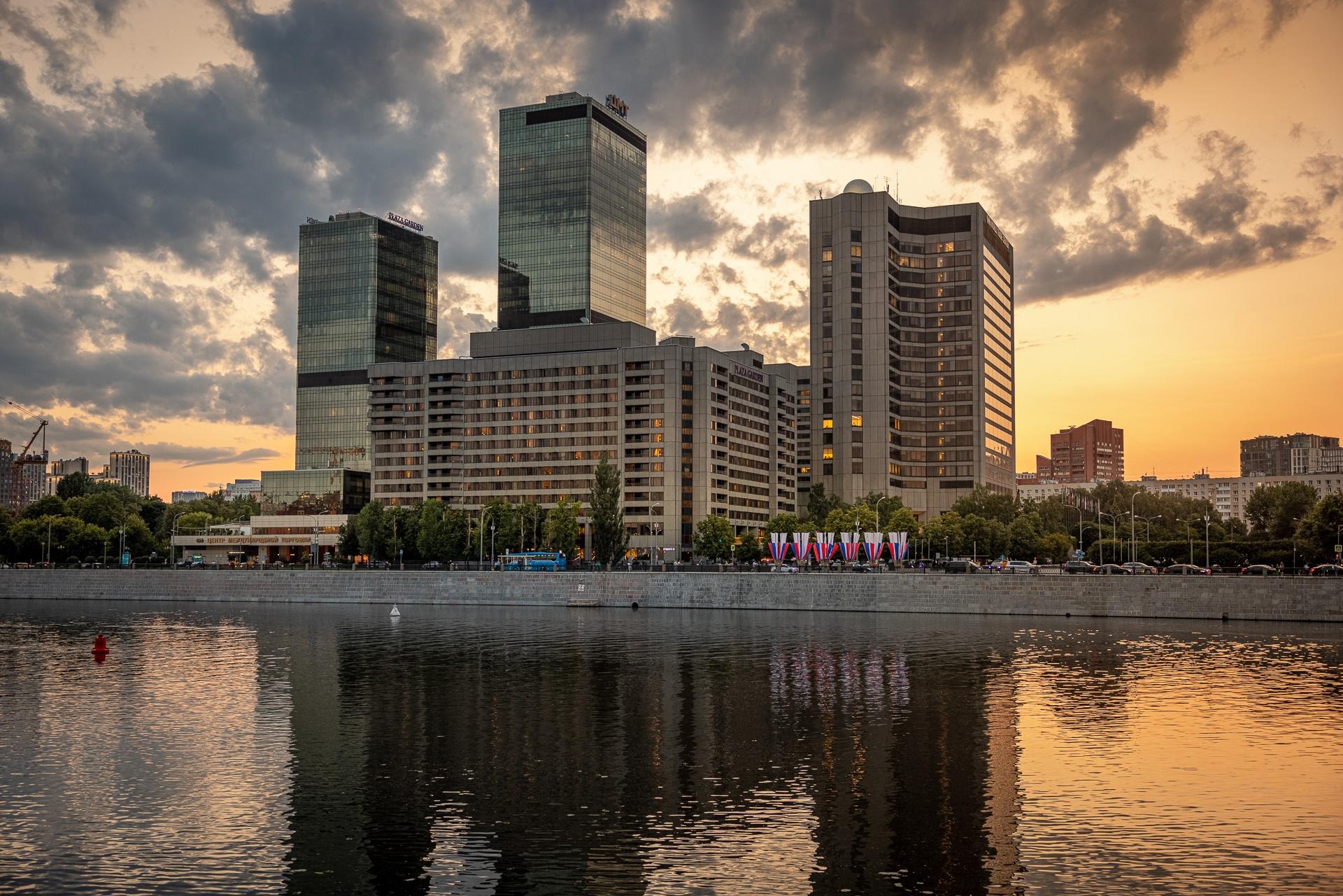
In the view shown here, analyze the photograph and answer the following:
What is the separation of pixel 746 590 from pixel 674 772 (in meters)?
100

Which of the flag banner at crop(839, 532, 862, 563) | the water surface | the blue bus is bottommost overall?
the water surface

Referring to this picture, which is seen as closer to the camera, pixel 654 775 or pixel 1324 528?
pixel 654 775

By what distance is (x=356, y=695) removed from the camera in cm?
6638

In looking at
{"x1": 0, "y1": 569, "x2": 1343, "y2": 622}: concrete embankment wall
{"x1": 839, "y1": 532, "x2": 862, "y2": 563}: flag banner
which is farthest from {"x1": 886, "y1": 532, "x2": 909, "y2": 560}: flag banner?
{"x1": 0, "y1": 569, "x2": 1343, "y2": 622}: concrete embankment wall

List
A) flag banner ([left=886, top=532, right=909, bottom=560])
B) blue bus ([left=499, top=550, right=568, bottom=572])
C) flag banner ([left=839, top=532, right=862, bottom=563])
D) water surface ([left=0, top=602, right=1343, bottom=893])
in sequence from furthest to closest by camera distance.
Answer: blue bus ([left=499, top=550, right=568, bottom=572]), flag banner ([left=839, top=532, right=862, bottom=563]), flag banner ([left=886, top=532, right=909, bottom=560]), water surface ([left=0, top=602, right=1343, bottom=893])

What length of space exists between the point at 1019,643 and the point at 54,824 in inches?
3167

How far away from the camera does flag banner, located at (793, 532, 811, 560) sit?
15475 centimetres

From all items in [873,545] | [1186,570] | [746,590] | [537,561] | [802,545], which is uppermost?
[873,545]

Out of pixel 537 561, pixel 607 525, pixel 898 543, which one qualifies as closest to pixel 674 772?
pixel 898 543

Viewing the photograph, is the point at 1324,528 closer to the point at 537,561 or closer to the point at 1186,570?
the point at 1186,570

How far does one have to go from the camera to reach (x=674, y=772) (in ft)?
147

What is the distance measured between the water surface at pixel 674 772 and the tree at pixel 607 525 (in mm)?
91804

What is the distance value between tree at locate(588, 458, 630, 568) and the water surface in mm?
91804

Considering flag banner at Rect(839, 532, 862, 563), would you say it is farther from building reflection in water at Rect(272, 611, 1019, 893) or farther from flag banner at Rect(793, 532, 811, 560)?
building reflection in water at Rect(272, 611, 1019, 893)
